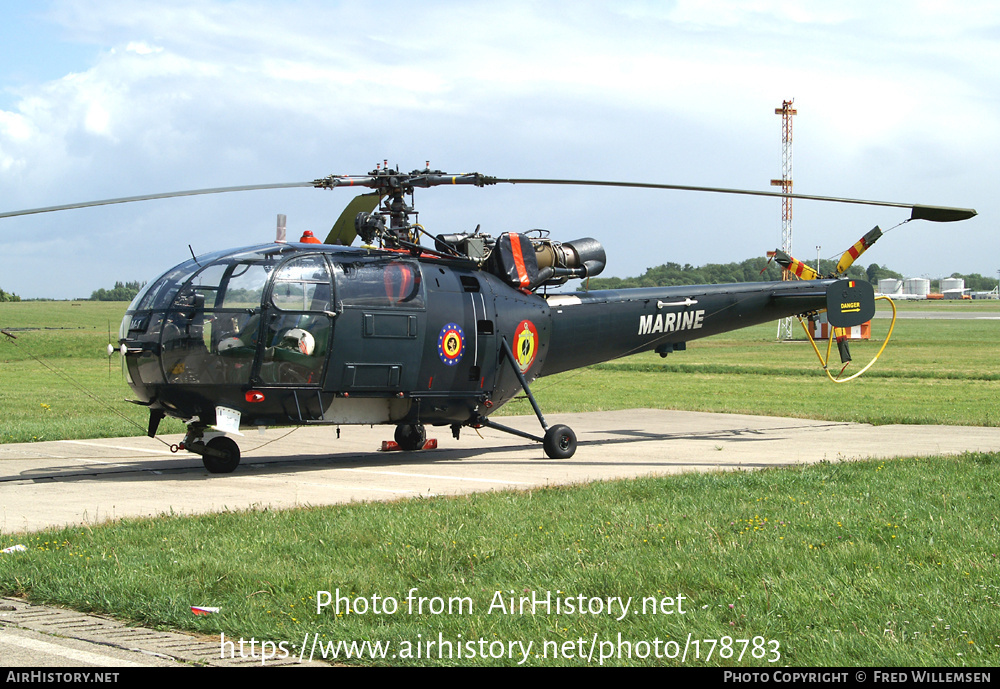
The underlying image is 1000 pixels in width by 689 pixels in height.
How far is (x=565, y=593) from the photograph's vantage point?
6555mm

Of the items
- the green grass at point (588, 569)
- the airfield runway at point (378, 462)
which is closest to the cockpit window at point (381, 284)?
the airfield runway at point (378, 462)

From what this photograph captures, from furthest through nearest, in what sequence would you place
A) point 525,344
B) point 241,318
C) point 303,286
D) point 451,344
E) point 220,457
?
point 525,344 → point 451,344 → point 220,457 → point 303,286 → point 241,318

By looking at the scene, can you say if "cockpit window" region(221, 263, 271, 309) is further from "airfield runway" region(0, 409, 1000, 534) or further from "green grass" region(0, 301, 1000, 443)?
"green grass" region(0, 301, 1000, 443)

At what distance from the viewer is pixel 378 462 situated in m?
14.5

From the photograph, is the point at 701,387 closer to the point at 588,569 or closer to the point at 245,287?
the point at 245,287

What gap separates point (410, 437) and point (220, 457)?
3489 millimetres

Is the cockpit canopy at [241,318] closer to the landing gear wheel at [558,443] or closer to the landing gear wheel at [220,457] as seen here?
the landing gear wheel at [220,457]

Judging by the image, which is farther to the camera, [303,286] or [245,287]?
[303,286]

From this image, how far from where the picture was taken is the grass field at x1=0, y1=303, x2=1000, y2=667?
→ 568 centimetres

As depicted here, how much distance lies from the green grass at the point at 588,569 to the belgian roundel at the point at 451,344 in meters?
3.89

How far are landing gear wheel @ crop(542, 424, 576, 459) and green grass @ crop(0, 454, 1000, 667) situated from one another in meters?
4.41

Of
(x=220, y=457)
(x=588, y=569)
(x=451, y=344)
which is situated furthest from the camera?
(x=451, y=344)

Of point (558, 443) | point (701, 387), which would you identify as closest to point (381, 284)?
point (558, 443)

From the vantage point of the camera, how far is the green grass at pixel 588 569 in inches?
227
